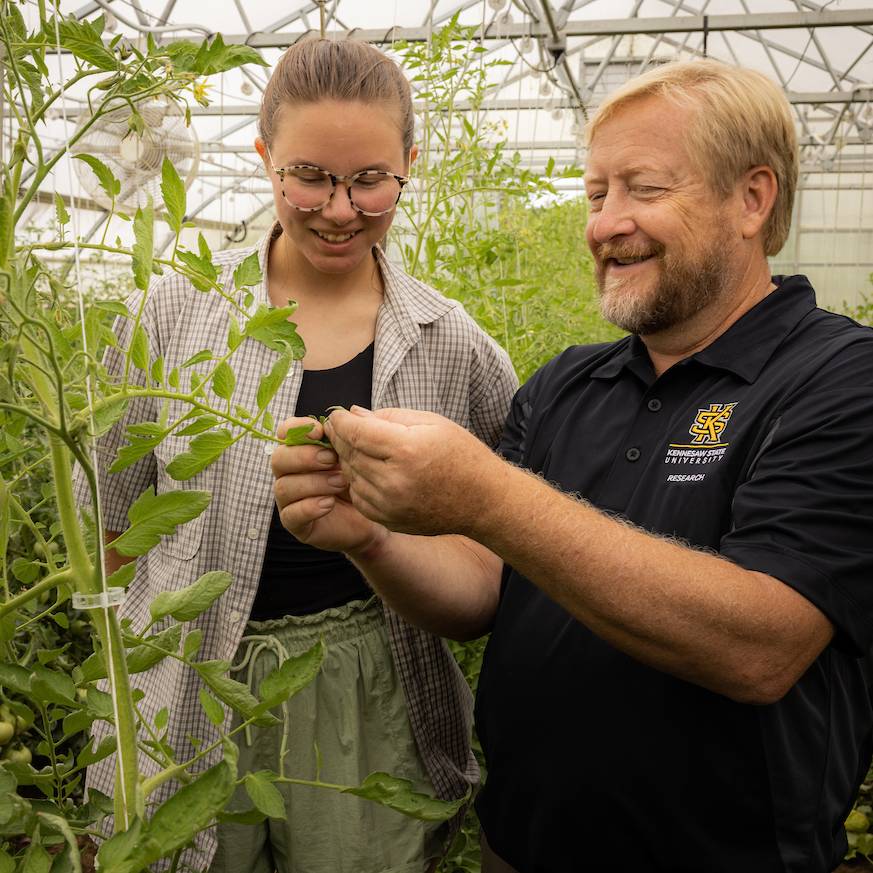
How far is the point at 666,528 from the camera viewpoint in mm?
1276

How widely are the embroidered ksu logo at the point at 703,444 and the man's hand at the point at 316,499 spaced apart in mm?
442

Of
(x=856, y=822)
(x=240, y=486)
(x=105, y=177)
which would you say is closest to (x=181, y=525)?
(x=240, y=486)

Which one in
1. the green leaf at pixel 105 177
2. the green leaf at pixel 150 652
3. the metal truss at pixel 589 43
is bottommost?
the green leaf at pixel 150 652

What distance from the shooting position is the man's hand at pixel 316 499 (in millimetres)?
1211

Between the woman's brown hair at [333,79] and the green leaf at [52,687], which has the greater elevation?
the woman's brown hair at [333,79]

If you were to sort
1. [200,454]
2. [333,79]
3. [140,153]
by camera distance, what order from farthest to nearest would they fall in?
[140,153]
[333,79]
[200,454]

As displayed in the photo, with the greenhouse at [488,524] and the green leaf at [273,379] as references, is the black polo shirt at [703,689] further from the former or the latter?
the green leaf at [273,379]

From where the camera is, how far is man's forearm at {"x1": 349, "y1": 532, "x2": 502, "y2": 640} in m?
1.39

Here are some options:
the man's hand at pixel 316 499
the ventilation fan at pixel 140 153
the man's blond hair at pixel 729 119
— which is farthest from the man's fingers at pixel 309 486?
the ventilation fan at pixel 140 153

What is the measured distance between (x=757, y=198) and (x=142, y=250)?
107cm

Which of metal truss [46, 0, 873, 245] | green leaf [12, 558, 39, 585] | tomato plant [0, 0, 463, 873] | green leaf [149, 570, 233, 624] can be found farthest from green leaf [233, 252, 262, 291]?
metal truss [46, 0, 873, 245]

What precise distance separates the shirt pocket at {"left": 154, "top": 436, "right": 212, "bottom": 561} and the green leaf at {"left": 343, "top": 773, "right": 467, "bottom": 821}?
0.61m

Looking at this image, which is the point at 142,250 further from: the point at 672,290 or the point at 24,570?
the point at 672,290

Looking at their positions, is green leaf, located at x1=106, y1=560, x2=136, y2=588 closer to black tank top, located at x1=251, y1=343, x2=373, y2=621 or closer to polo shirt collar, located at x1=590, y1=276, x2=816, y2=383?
black tank top, located at x1=251, y1=343, x2=373, y2=621
